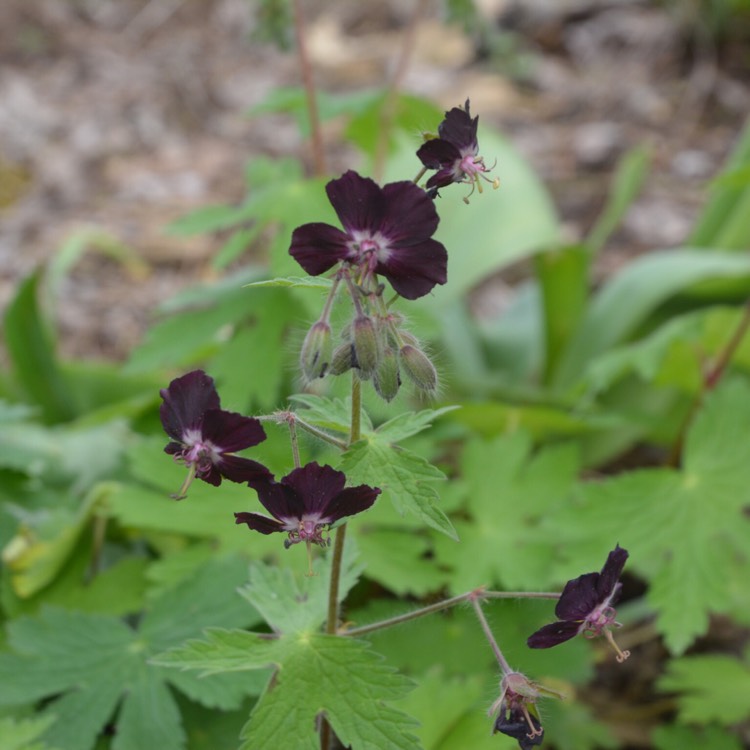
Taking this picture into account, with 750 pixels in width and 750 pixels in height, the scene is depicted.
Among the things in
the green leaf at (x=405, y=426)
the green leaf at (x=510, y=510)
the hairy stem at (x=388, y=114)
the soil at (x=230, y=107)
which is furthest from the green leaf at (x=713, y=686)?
the soil at (x=230, y=107)

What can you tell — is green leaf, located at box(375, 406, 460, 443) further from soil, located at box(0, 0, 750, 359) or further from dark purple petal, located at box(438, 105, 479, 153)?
soil, located at box(0, 0, 750, 359)

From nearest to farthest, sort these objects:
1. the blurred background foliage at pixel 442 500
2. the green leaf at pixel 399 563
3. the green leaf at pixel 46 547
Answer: the blurred background foliage at pixel 442 500, the green leaf at pixel 399 563, the green leaf at pixel 46 547

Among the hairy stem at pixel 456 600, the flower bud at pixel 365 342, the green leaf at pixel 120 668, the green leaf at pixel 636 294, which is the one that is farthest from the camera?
the green leaf at pixel 636 294

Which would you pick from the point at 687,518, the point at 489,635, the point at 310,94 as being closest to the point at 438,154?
the point at 489,635

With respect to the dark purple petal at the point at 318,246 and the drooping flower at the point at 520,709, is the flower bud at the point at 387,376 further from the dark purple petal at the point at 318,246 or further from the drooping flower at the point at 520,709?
the drooping flower at the point at 520,709

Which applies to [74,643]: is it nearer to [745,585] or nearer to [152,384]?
[152,384]

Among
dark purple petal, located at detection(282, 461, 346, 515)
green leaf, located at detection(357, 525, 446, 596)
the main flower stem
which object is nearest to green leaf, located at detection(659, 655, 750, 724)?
green leaf, located at detection(357, 525, 446, 596)
